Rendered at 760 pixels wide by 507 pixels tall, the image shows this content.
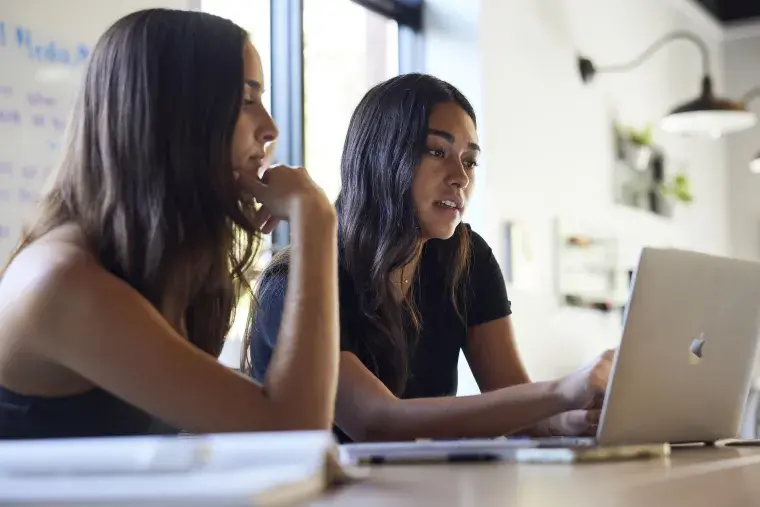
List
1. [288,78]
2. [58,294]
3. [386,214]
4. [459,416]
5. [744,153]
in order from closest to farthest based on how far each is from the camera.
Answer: [58,294]
[459,416]
[386,214]
[288,78]
[744,153]

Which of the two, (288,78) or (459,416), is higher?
(288,78)

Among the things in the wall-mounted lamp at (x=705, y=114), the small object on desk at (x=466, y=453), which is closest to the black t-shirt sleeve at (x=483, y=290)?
the small object on desk at (x=466, y=453)

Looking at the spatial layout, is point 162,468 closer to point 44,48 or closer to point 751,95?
point 44,48

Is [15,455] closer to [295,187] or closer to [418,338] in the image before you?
[295,187]

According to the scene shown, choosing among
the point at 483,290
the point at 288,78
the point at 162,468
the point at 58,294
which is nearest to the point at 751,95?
the point at 288,78

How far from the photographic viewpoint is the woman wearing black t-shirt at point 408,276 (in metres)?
1.70

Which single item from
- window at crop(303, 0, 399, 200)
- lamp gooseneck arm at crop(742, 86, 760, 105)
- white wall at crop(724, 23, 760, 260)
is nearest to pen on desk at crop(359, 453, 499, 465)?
window at crop(303, 0, 399, 200)

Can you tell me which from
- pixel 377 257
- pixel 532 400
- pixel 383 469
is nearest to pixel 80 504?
pixel 383 469

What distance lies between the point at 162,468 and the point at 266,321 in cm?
91

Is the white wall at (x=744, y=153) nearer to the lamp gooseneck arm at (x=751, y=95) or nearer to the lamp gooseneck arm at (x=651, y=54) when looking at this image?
the lamp gooseneck arm at (x=751, y=95)

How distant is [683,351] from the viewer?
1.37 metres

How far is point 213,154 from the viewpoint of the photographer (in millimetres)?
1269

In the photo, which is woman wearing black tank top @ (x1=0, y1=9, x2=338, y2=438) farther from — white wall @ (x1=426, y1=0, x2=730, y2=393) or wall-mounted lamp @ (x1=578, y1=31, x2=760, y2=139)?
wall-mounted lamp @ (x1=578, y1=31, x2=760, y2=139)

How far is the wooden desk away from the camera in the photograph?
0.80 metres
